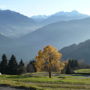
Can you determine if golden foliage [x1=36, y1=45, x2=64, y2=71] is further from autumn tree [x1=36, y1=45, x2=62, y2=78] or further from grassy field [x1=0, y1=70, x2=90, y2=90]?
grassy field [x1=0, y1=70, x2=90, y2=90]

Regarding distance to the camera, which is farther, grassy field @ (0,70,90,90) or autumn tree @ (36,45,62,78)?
autumn tree @ (36,45,62,78)

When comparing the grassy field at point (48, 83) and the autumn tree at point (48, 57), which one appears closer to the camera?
the grassy field at point (48, 83)

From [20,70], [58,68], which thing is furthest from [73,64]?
[58,68]

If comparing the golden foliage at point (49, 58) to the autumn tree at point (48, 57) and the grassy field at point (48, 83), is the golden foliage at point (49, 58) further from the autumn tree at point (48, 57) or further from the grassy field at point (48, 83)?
the grassy field at point (48, 83)

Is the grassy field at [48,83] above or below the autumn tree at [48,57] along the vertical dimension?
below

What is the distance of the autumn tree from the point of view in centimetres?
6406

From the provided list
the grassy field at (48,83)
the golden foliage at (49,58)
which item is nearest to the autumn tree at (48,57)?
the golden foliage at (49,58)

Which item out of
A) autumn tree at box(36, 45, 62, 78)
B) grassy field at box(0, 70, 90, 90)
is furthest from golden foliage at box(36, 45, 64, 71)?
grassy field at box(0, 70, 90, 90)

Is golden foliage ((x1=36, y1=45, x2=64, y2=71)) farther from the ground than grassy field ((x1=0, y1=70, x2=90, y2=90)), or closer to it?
farther from the ground

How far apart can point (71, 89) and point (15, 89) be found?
605cm

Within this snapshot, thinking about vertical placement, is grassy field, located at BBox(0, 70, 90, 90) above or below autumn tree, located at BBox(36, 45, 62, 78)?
below

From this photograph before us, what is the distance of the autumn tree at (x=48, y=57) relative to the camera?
210ft

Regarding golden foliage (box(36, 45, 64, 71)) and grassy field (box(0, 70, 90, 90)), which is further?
golden foliage (box(36, 45, 64, 71))

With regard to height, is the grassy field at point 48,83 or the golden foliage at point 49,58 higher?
the golden foliage at point 49,58
